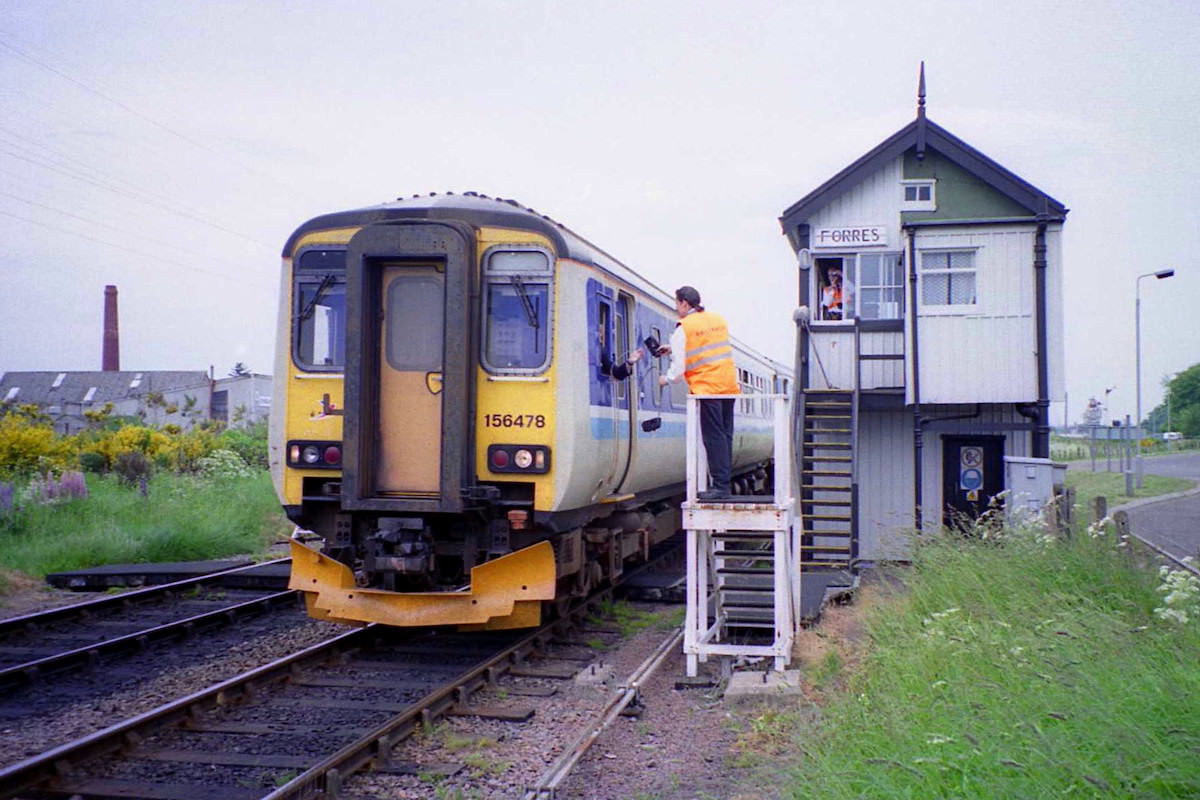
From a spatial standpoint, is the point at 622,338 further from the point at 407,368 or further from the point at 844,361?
the point at 844,361

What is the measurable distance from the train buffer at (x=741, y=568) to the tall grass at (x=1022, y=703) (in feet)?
2.81

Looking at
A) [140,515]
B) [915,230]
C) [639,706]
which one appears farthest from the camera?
[140,515]

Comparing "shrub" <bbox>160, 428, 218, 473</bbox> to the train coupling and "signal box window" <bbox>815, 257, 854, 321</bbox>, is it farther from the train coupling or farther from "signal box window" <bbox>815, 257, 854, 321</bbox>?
the train coupling

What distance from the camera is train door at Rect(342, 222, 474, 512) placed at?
7.72 m

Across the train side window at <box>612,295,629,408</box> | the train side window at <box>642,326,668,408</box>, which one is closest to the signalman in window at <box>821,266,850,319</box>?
the train side window at <box>642,326,668,408</box>

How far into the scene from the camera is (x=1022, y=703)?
450 centimetres

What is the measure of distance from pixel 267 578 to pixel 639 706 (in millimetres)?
5931

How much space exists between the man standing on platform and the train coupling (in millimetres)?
1381

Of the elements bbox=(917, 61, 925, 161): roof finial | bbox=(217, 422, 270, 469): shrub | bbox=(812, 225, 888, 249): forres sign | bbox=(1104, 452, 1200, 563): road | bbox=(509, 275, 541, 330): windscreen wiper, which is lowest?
bbox=(1104, 452, 1200, 563): road

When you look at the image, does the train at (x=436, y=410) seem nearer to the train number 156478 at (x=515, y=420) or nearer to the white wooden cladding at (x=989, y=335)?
the train number 156478 at (x=515, y=420)

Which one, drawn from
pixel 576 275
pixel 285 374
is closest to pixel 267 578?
pixel 285 374

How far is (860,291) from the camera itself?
14.1m

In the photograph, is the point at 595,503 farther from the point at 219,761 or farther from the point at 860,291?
the point at 860,291

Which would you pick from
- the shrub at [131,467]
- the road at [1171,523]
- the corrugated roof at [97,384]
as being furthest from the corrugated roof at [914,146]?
the corrugated roof at [97,384]
